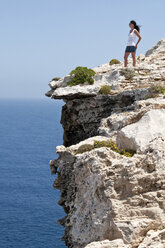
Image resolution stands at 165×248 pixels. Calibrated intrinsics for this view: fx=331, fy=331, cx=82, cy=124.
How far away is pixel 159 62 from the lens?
3644 cm

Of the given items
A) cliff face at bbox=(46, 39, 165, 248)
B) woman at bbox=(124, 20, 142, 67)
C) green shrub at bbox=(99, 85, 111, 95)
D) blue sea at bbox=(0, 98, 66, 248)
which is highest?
woman at bbox=(124, 20, 142, 67)

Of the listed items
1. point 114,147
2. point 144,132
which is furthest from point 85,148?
point 144,132

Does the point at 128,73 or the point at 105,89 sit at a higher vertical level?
the point at 128,73

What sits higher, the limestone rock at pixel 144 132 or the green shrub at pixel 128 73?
the green shrub at pixel 128 73

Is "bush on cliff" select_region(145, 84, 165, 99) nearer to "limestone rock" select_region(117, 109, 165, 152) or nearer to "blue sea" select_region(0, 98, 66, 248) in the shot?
"limestone rock" select_region(117, 109, 165, 152)

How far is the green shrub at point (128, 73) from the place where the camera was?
3181cm

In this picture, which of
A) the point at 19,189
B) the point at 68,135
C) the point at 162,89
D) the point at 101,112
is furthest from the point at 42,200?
the point at 162,89

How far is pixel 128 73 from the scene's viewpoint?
32062 mm

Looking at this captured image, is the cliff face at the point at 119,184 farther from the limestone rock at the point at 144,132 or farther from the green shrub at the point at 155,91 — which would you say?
the green shrub at the point at 155,91

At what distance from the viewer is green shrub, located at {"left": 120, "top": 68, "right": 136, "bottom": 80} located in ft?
104

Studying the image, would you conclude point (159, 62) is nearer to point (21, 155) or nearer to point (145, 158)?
point (145, 158)

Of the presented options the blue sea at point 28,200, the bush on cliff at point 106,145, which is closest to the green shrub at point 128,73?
the bush on cliff at point 106,145

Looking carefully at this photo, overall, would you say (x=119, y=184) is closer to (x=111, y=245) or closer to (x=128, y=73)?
(x=111, y=245)

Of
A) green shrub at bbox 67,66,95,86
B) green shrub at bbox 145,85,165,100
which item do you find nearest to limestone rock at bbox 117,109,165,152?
green shrub at bbox 145,85,165,100
